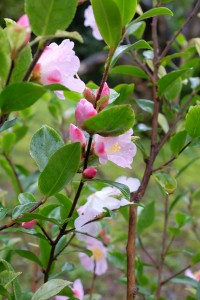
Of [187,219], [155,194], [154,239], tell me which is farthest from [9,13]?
[187,219]

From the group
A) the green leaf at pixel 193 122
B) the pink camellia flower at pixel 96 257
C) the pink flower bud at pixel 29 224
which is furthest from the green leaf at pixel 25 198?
the pink camellia flower at pixel 96 257

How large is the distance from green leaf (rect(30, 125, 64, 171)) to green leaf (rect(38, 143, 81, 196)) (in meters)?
0.05

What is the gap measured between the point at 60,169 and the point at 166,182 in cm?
23

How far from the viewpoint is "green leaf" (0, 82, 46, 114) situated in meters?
0.45

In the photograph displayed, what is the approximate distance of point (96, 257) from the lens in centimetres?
102

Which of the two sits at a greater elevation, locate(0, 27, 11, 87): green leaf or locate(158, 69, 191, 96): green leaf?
locate(0, 27, 11, 87): green leaf

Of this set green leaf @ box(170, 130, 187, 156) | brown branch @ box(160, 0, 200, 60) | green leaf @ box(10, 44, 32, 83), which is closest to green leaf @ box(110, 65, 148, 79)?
brown branch @ box(160, 0, 200, 60)

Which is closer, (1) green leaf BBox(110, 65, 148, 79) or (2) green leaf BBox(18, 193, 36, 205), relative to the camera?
(2) green leaf BBox(18, 193, 36, 205)

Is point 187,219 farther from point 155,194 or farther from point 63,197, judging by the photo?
point 155,194

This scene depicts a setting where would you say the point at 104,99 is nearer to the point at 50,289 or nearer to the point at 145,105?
the point at 50,289

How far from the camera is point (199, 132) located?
67 centimetres

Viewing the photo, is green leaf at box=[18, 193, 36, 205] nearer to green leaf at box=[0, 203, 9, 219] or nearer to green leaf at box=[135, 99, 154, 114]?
green leaf at box=[0, 203, 9, 219]

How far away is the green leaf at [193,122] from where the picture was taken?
0.64m

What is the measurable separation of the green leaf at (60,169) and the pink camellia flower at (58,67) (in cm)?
7
